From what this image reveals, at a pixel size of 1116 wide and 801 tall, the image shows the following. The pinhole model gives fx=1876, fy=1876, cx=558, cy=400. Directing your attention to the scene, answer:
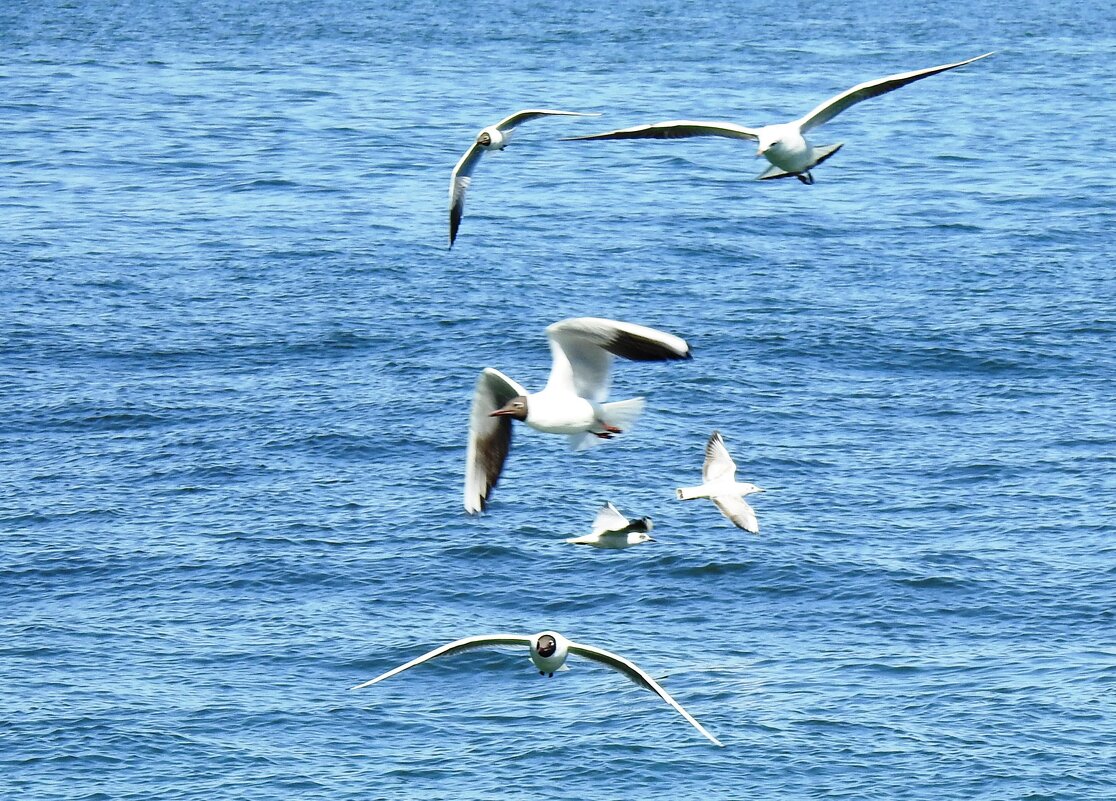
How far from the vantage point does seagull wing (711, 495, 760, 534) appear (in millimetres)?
36500

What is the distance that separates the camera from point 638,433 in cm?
8919

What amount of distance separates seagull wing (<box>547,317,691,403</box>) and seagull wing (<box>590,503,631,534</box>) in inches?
247

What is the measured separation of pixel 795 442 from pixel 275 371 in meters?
27.5

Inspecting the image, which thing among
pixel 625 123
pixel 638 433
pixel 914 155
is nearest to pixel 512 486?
pixel 638 433

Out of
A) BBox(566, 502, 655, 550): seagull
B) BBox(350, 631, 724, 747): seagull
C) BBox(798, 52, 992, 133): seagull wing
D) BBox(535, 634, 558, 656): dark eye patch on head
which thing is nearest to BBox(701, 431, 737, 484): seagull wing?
BBox(566, 502, 655, 550): seagull

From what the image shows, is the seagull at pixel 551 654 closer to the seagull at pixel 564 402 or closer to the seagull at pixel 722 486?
the seagull at pixel 564 402

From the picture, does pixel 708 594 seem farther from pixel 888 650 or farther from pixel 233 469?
pixel 233 469

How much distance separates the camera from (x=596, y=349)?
2736cm

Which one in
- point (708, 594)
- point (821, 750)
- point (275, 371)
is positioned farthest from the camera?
point (275, 371)

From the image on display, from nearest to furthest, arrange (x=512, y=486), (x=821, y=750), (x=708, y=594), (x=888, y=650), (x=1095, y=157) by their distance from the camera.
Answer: (x=821, y=750), (x=888, y=650), (x=708, y=594), (x=512, y=486), (x=1095, y=157)

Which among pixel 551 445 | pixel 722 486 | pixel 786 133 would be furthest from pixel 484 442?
pixel 551 445

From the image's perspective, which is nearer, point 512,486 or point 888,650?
point 888,650

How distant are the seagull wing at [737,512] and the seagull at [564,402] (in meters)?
7.58

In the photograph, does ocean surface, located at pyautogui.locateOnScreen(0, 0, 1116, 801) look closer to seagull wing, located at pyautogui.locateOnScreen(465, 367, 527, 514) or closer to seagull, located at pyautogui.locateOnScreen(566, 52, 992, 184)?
seagull wing, located at pyautogui.locateOnScreen(465, 367, 527, 514)
